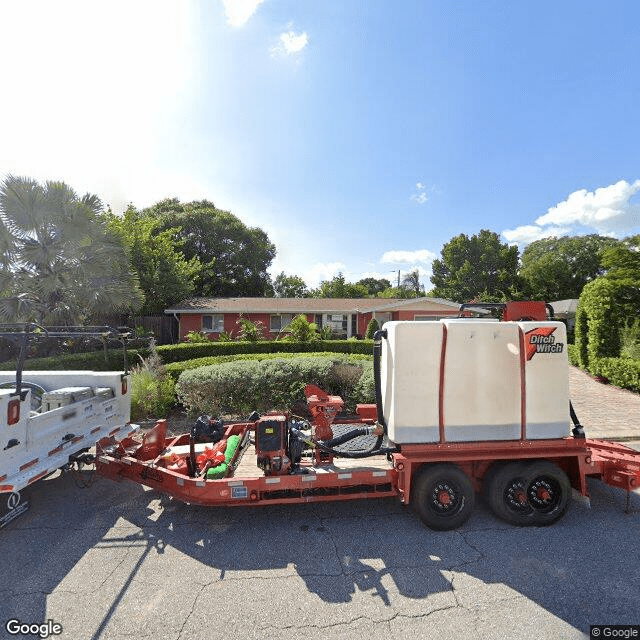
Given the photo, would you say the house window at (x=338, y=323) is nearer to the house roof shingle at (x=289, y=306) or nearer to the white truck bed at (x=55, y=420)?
the house roof shingle at (x=289, y=306)

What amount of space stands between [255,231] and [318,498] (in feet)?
124

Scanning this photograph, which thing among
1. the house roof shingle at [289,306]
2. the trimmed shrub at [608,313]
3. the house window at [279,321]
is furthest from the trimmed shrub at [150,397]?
the house window at [279,321]

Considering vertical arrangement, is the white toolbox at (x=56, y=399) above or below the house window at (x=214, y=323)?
below

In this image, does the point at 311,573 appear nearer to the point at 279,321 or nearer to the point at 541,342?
the point at 541,342

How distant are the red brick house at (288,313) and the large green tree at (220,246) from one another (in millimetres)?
11810

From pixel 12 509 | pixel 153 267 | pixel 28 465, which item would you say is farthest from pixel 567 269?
pixel 12 509

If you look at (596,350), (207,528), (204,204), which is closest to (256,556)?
(207,528)

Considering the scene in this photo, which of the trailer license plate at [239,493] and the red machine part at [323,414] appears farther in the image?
the red machine part at [323,414]

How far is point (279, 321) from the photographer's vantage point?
25.4 m

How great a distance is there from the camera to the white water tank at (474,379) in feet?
12.9

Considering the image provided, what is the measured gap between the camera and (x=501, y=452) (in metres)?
4.02

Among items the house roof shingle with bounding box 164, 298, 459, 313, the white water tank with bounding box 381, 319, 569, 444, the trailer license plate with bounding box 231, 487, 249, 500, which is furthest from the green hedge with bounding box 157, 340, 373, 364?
the white water tank with bounding box 381, 319, 569, 444
